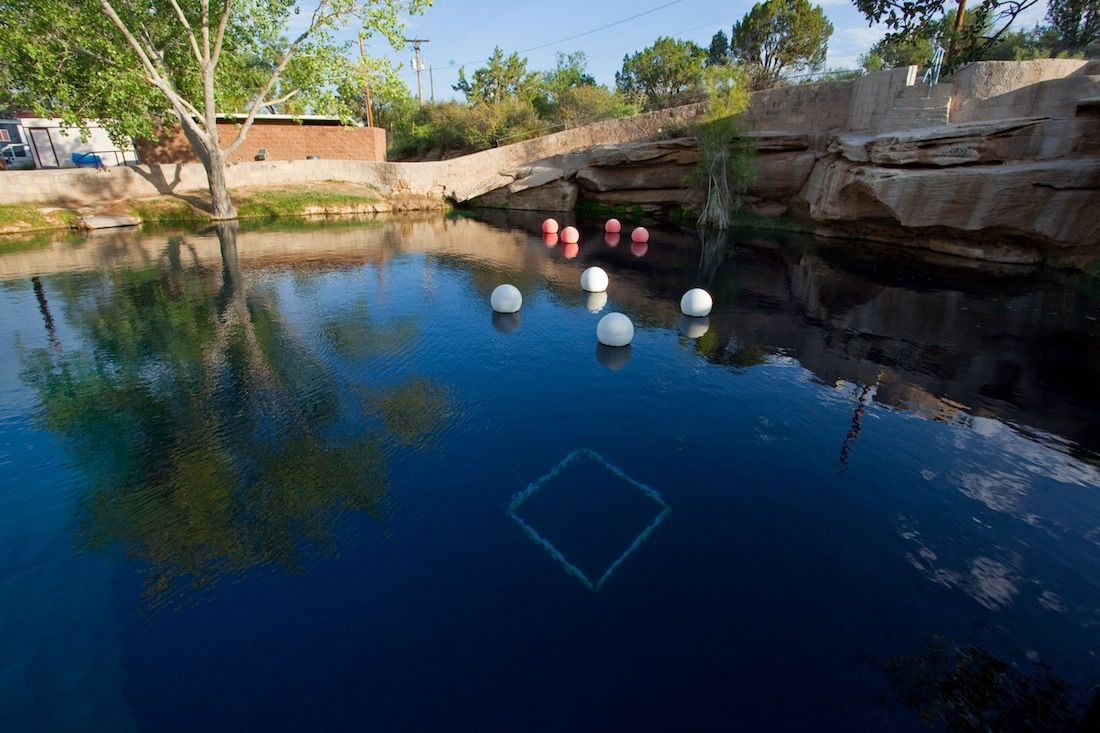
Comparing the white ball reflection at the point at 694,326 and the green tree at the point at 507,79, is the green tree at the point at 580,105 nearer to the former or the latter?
the green tree at the point at 507,79

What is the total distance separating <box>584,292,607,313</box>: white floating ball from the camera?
54.5 feet

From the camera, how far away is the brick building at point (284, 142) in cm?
3466

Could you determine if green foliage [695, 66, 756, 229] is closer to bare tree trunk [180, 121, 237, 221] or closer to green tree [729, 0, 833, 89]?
green tree [729, 0, 833, 89]

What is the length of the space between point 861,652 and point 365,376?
31.4 ft

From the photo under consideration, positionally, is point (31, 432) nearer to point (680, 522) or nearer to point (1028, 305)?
point (680, 522)

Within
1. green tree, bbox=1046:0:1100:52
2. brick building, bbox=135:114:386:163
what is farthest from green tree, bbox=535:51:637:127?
green tree, bbox=1046:0:1100:52

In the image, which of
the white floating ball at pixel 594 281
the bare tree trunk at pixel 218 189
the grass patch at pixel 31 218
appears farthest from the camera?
the bare tree trunk at pixel 218 189

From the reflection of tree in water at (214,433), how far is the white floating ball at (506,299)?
2699 millimetres

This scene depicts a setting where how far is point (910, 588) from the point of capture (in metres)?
6.40

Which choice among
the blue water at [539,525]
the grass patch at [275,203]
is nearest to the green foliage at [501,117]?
the grass patch at [275,203]

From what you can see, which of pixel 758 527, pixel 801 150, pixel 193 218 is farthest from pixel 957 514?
pixel 193 218

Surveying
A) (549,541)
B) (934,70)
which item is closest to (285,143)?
(934,70)

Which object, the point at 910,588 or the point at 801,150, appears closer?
the point at 910,588

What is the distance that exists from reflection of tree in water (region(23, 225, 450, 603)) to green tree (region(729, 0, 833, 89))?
48363mm
